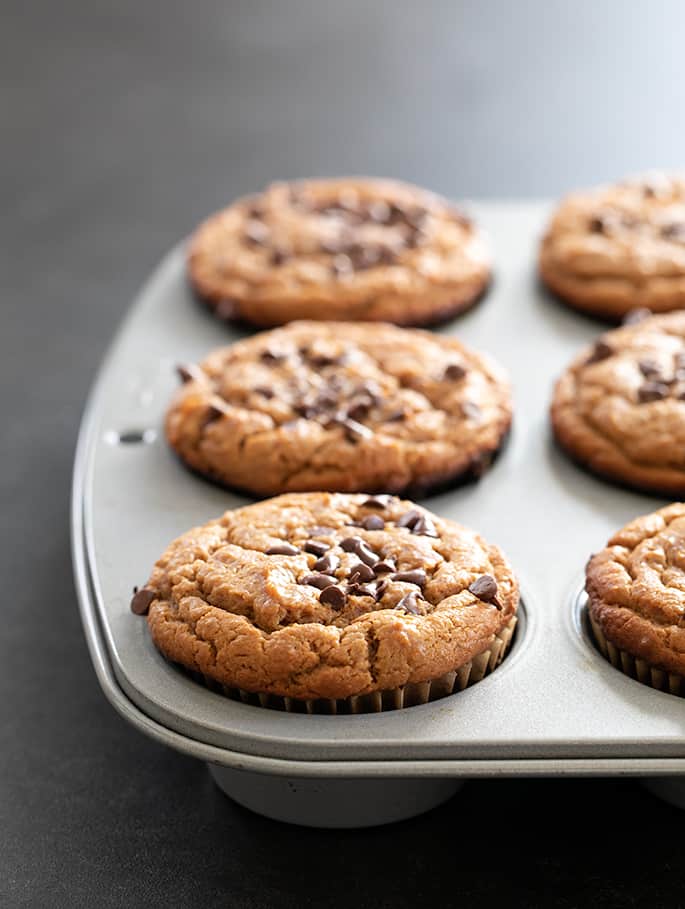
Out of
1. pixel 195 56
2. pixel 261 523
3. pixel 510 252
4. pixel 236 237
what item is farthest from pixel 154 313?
pixel 195 56

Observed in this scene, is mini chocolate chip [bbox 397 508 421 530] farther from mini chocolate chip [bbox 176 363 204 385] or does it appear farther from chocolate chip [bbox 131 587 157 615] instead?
mini chocolate chip [bbox 176 363 204 385]

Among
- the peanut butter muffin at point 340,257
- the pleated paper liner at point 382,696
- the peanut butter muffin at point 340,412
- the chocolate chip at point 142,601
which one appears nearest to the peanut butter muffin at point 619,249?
the peanut butter muffin at point 340,257

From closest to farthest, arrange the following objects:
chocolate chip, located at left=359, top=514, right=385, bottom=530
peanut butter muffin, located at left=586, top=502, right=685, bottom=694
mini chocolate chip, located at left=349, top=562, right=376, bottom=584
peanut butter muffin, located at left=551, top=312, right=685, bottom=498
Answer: peanut butter muffin, located at left=586, top=502, right=685, bottom=694
mini chocolate chip, located at left=349, top=562, right=376, bottom=584
chocolate chip, located at left=359, top=514, right=385, bottom=530
peanut butter muffin, located at left=551, top=312, right=685, bottom=498

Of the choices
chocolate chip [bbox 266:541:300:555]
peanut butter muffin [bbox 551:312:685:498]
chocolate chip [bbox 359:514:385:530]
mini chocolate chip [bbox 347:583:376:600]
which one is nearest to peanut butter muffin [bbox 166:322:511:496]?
peanut butter muffin [bbox 551:312:685:498]

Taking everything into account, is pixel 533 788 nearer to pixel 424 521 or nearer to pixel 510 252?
pixel 424 521

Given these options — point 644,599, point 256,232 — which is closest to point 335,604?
point 644,599

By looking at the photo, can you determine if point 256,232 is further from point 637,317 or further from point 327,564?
point 327,564
